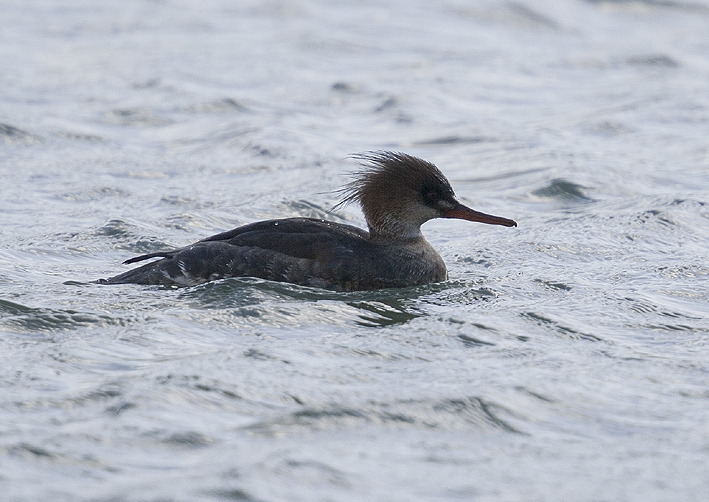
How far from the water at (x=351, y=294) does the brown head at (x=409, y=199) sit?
0.53 metres

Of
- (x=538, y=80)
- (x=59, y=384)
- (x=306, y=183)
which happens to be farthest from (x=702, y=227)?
(x=538, y=80)

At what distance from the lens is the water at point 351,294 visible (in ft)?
17.2

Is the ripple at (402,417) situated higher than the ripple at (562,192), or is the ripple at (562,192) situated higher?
the ripple at (402,417)

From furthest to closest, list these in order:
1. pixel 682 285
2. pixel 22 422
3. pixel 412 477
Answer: pixel 682 285, pixel 22 422, pixel 412 477

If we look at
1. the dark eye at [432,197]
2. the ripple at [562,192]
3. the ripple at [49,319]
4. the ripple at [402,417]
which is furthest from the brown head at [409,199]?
the ripple at [562,192]

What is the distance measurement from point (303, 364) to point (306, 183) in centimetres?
595

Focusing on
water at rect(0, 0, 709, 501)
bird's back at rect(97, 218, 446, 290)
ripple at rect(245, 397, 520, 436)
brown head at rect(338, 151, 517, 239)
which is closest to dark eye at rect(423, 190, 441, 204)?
brown head at rect(338, 151, 517, 239)

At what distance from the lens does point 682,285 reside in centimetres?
854

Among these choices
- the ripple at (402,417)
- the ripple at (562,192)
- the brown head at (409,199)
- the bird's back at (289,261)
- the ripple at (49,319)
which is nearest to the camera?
the ripple at (402,417)

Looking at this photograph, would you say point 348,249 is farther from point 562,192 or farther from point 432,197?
point 562,192

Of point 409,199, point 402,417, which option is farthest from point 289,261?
point 402,417

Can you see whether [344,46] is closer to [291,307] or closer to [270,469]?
[291,307]

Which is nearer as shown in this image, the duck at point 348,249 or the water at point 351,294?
the water at point 351,294

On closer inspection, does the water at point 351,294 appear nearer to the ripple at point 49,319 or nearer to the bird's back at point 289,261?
the ripple at point 49,319
